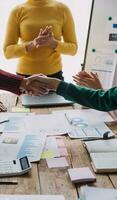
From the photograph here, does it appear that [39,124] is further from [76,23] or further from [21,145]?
[76,23]

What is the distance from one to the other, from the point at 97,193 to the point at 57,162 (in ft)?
0.82

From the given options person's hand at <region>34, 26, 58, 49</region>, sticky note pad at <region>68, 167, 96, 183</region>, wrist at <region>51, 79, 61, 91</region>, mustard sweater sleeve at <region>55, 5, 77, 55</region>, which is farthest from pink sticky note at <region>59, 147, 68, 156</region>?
mustard sweater sleeve at <region>55, 5, 77, 55</region>

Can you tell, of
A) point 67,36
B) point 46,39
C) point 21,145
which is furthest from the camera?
point 67,36

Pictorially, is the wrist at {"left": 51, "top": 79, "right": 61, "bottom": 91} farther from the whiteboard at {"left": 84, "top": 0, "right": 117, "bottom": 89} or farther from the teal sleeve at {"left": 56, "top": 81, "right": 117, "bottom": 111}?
the whiteboard at {"left": 84, "top": 0, "right": 117, "bottom": 89}

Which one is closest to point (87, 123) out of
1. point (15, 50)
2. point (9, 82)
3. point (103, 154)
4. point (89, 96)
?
point (89, 96)

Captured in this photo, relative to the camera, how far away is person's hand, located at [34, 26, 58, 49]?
2078 millimetres

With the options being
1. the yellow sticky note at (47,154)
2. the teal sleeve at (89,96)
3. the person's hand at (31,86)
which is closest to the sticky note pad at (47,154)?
the yellow sticky note at (47,154)

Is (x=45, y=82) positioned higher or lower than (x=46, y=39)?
lower

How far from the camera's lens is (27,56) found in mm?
2283

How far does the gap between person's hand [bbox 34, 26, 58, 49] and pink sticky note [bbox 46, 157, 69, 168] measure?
110 cm

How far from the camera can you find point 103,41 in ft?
9.25

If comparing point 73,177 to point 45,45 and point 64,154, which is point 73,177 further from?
point 45,45

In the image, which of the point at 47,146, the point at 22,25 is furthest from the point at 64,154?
the point at 22,25

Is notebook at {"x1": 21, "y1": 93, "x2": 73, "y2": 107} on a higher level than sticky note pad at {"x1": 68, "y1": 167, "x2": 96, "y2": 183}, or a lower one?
lower
